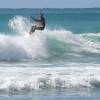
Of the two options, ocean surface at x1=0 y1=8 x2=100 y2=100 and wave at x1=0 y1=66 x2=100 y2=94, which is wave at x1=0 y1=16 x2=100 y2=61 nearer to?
ocean surface at x1=0 y1=8 x2=100 y2=100

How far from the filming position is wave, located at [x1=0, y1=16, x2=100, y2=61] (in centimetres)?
2581

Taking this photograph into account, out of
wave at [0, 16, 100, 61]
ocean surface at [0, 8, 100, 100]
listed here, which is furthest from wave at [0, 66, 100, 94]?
wave at [0, 16, 100, 61]

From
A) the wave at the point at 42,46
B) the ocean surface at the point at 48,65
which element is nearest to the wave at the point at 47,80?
the ocean surface at the point at 48,65

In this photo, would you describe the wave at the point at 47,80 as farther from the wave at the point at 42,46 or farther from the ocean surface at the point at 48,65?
the wave at the point at 42,46

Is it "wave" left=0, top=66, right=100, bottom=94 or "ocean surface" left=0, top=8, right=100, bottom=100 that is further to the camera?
"wave" left=0, top=66, right=100, bottom=94

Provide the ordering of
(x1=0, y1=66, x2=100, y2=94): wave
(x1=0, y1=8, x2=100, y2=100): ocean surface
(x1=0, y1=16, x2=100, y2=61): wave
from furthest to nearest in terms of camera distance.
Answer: (x1=0, y1=16, x2=100, y2=61): wave
(x1=0, y1=66, x2=100, y2=94): wave
(x1=0, y1=8, x2=100, y2=100): ocean surface

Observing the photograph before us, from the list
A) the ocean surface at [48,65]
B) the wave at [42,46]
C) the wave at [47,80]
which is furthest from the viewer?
the wave at [42,46]

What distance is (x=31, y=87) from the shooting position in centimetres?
1758

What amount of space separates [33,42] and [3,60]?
3528 mm

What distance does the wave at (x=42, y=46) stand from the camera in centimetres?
2581

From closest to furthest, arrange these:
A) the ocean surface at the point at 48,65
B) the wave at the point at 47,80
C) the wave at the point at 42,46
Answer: the ocean surface at the point at 48,65 < the wave at the point at 47,80 < the wave at the point at 42,46

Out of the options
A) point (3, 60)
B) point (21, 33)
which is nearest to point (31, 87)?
point (3, 60)

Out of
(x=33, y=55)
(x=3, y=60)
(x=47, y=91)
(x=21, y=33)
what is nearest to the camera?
(x=47, y=91)

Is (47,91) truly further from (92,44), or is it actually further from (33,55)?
(92,44)
